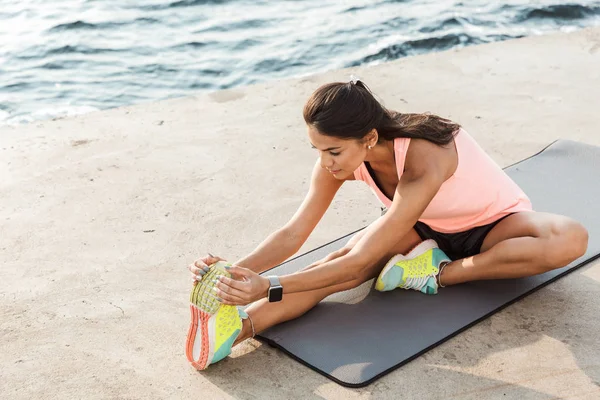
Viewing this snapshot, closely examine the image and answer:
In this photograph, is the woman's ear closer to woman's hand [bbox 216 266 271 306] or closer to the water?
woman's hand [bbox 216 266 271 306]

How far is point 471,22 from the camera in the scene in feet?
25.1

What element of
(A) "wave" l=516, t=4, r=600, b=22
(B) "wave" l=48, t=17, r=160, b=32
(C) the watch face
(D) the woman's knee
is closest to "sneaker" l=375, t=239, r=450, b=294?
(D) the woman's knee

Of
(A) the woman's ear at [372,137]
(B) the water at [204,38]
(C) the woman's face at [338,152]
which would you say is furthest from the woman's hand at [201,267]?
(B) the water at [204,38]

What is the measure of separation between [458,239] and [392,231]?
0.44m

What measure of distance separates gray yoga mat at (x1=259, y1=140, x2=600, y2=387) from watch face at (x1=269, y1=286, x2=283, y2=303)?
0.20 m

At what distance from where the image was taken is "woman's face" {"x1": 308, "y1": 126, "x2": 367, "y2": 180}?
2367mm

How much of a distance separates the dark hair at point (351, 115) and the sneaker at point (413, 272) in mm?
450

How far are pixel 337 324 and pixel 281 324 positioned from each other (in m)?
0.18

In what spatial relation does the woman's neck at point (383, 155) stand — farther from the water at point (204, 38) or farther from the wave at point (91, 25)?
the wave at point (91, 25)

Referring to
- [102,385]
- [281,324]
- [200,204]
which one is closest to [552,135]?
[200,204]

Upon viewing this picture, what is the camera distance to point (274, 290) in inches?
91.5

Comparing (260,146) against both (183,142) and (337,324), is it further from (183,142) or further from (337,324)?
(337,324)

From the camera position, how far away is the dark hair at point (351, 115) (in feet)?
7.66

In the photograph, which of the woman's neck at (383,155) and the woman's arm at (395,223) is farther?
the woman's neck at (383,155)
